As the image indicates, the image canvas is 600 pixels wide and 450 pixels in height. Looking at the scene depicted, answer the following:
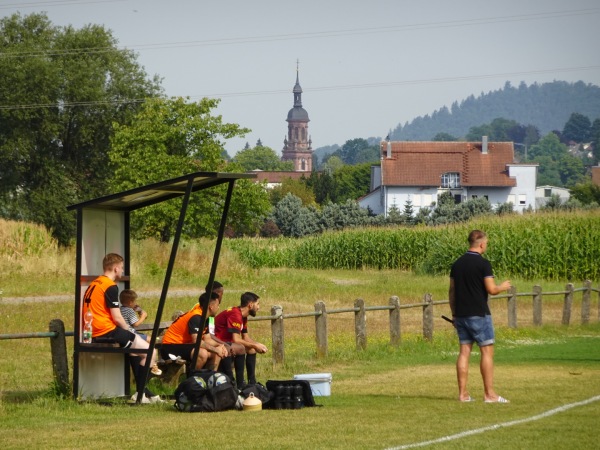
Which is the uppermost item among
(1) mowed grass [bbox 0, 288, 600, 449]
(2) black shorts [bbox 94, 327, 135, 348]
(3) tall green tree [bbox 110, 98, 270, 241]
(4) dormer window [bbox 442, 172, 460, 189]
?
(4) dormer window [bbox 442, 172, 460, 189]

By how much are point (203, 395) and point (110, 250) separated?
296 cm

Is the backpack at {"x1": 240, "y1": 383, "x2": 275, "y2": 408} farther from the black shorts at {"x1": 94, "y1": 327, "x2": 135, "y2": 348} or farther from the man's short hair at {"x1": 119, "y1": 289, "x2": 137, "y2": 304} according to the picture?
the man's short hair at {"x1": 119, "y1": 289, "x2": 137, "y2": 304}

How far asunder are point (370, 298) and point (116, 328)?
944 inches

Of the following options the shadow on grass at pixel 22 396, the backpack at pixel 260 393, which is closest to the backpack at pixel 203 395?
the backpack at pixel 260 393

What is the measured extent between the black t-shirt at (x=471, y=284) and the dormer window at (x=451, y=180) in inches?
4604

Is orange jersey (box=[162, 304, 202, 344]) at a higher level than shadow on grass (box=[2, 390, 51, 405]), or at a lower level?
higher

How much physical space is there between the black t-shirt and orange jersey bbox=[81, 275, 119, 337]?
4.05 m

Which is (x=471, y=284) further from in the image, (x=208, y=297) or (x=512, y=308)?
(x=512, y=308)

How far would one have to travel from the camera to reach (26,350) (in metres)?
23.4

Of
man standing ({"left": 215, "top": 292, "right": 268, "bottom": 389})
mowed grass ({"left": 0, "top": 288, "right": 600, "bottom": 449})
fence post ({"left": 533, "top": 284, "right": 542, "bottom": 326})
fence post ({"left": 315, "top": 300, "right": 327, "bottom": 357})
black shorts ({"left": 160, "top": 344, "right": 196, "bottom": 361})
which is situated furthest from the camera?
fence post ({"left": 533, "top": 284, "right": 542, "bottom": 326})

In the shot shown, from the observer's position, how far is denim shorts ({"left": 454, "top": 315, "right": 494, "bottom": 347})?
14.4 m

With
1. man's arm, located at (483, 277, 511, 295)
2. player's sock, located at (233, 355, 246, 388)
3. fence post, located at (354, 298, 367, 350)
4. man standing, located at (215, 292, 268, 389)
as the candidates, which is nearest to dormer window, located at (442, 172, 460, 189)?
fence post, located at (354, 298, 367, 350)

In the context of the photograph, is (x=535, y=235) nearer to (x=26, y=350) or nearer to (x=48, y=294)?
(x=48, y=294)

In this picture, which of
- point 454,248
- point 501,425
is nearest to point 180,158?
point 454,248
